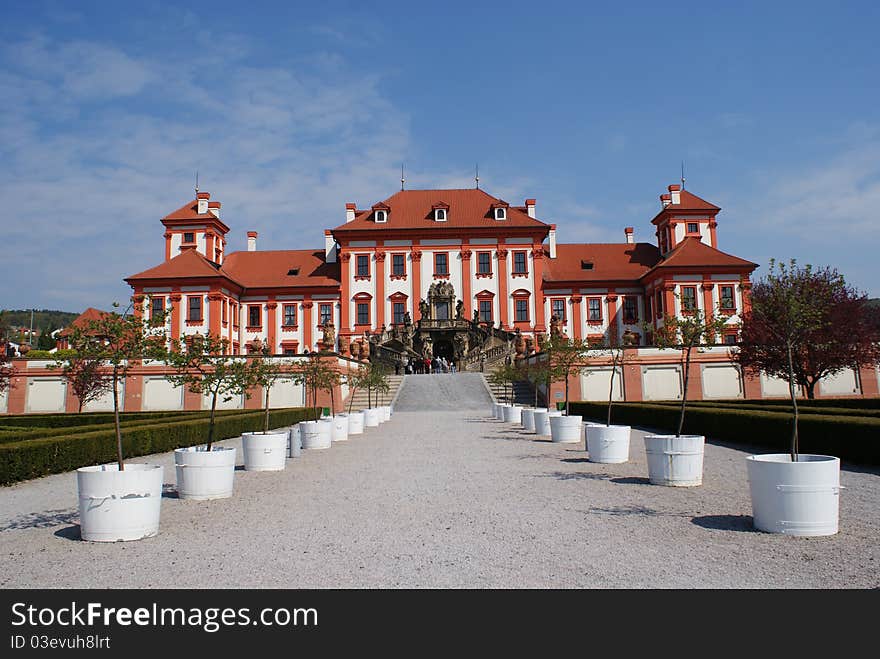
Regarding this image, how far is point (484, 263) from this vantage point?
47.9 m

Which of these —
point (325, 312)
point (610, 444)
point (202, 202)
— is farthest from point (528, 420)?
point (202, 202)

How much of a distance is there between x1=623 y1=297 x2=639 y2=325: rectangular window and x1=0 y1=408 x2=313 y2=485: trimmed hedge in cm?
3590

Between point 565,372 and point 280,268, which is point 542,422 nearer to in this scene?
point 565,372

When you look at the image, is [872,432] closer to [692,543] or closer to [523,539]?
[692,543]

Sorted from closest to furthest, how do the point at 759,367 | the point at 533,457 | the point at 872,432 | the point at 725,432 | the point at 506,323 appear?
the point at 872,432, the point at 533,457, the point at 725,432, the point at 759,367, the point at 506,323

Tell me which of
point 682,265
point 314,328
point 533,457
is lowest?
point 533,457

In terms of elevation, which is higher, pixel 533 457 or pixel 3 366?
pixel 3 366

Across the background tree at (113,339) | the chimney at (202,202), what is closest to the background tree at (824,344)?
the background tree at (113,339)

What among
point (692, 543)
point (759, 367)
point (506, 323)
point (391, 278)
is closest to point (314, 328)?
point (391, 278)

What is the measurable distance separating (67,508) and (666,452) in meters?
7.42

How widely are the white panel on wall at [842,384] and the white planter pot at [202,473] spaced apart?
28790mm

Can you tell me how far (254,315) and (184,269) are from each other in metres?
5.86

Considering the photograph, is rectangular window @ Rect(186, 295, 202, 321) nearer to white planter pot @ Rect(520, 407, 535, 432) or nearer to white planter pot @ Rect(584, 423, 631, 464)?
white planter pot @ Rect(520, 407, 535, 432)
